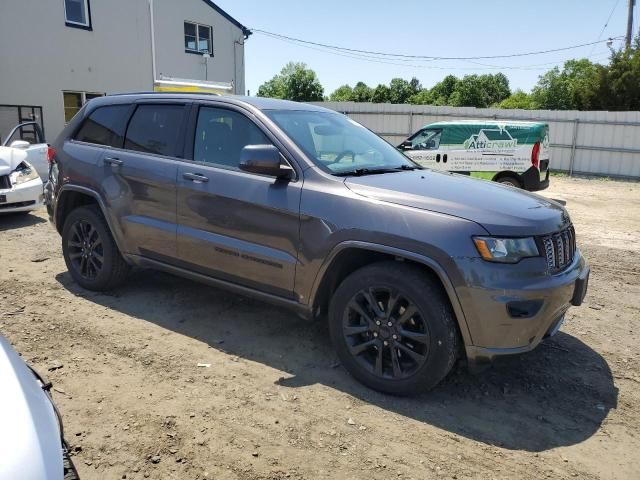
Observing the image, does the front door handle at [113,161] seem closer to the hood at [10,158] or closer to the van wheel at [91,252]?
the van wheel at [91,252]

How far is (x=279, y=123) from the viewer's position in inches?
153

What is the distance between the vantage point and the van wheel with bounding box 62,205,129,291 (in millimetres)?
4781

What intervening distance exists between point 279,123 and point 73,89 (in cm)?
1502

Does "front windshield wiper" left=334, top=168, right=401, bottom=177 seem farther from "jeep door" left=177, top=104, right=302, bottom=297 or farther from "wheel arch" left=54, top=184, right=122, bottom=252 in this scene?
"wheel arch" left=54, top=184, right=122, bottom=252

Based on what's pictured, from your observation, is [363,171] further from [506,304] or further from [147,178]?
[147,178]

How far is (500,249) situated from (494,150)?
10.1 m

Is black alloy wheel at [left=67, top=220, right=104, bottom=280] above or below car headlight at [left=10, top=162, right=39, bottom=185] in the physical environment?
below

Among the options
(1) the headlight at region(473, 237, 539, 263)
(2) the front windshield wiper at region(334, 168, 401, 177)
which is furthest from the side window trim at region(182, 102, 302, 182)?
(1) the headlight at region(473, 237, 539, 263)

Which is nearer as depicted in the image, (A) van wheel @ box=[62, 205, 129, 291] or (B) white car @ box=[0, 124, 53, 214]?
(A) van wheel @ box=[62, 205, 129, 291]

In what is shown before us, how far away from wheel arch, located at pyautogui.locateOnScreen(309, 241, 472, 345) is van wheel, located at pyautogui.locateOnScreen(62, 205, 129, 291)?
6.98 ft

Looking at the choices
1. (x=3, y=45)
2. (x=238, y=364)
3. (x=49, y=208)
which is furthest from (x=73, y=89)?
(x=238, y=364)

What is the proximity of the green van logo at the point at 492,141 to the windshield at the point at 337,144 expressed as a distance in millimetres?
8468

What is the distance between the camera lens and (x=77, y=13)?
54.0 feet


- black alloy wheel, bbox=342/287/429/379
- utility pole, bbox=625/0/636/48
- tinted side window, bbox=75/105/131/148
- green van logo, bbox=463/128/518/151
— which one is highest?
utility pole, bbox=625/0/636/48
